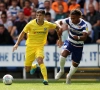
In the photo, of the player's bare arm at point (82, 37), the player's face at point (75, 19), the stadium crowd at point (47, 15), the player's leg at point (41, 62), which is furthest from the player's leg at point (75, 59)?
the stadium crowd at point (47, 15)

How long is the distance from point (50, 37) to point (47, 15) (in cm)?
95

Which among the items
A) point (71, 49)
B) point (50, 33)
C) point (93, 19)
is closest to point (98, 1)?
point (93, 19)

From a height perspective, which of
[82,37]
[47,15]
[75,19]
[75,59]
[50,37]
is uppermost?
[75,19]

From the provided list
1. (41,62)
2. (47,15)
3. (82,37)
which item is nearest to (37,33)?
(41,62)

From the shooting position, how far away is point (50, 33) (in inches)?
762

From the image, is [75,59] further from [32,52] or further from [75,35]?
[32,52]

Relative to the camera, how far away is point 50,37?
19297 mm

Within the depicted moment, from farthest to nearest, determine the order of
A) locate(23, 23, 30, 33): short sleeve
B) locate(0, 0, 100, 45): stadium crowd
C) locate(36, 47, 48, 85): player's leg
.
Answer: locate(0, 0, 100, 45): stadium crowd
locate(23, 23, 30, 33): short sleeve
locate(36, 47, 48, 85): player's leg

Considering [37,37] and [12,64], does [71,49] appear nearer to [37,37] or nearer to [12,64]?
[37,37]

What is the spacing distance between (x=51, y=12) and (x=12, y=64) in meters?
2.84

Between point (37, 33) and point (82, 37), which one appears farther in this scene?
point (37, 33)

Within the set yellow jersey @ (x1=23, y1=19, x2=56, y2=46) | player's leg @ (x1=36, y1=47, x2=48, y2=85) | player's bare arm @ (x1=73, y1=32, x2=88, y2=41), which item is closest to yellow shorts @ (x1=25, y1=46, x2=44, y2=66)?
player's leg @ (x1=36, y1=47, x2=48, y2=85)

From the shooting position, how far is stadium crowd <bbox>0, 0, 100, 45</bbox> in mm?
19375

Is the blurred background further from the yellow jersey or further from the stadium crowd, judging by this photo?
the yellow jersey
